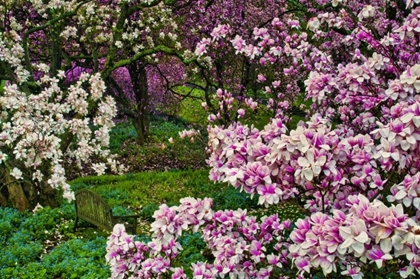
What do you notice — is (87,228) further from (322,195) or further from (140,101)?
(140,101)

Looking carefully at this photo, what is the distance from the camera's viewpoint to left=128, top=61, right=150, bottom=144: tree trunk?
18.8 meters

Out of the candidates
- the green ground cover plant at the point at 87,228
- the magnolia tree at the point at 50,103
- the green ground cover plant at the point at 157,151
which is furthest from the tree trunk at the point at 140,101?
the green ground cover plant at the point at 87,228

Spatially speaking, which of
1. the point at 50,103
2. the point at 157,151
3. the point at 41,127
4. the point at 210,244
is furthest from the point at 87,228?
the point at 157,151

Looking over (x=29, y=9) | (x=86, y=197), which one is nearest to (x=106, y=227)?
(x=86, y=197)

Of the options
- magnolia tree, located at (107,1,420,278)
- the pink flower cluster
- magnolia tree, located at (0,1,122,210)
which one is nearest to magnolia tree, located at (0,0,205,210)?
magnolia tree, located at (0,1,122,210)

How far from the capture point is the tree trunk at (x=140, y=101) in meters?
18.8

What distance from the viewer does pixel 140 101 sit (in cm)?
1897

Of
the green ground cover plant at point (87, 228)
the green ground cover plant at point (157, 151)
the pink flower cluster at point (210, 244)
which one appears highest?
the pink flower cluster at point (210, 244)

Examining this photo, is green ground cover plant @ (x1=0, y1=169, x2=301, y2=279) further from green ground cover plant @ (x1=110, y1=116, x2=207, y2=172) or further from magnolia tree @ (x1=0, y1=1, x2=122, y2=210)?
green ground cover plant @ (x1=110, y1=116, x2=207, y2=172)

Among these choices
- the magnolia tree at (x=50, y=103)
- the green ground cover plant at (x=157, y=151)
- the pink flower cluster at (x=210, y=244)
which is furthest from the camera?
the green ground cover plant at (x=157, y=151)

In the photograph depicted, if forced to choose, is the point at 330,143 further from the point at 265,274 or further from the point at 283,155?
the point at 265,274

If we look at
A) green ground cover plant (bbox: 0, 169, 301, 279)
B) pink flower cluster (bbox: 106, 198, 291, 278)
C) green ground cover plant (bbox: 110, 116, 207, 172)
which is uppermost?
pink flower cluster (bbox: 106, 198, 291, 278)

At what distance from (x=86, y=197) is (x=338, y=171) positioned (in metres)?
6.45

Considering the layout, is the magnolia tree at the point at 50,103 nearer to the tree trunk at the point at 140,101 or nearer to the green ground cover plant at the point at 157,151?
the tree trunk at the point at 140,101
